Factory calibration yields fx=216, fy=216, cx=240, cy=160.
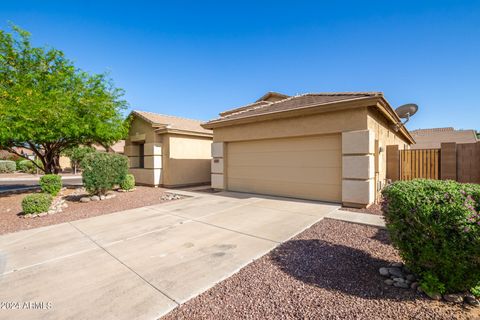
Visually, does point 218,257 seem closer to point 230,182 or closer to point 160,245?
point 160,245

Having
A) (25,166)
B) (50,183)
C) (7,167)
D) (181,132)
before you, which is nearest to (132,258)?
(50,183)

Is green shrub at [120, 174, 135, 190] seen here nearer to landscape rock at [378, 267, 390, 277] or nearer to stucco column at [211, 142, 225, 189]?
stucco column at [211, 142, 225, 189]

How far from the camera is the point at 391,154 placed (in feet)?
28.7

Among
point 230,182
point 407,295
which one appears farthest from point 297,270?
point 230,182

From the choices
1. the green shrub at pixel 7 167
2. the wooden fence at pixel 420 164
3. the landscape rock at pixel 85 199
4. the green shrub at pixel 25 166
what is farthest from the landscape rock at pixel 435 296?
the green shrub at pixel 7 167

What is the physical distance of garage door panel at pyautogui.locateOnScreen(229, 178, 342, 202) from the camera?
7.76 metres

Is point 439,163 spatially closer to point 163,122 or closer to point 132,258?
point 132,258

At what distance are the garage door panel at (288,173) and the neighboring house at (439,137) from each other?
20.6 meters

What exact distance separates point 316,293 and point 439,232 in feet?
5.29

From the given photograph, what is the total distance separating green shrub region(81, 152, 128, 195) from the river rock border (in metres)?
10.3

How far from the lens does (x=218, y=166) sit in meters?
11.2

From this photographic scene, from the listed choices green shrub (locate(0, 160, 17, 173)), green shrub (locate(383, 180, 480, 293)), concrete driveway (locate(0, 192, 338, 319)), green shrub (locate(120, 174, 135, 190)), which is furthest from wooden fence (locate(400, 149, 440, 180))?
green shrub (locate(0, 160, 17, 173))

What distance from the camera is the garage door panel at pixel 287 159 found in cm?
771

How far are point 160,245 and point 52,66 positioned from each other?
499 inches
